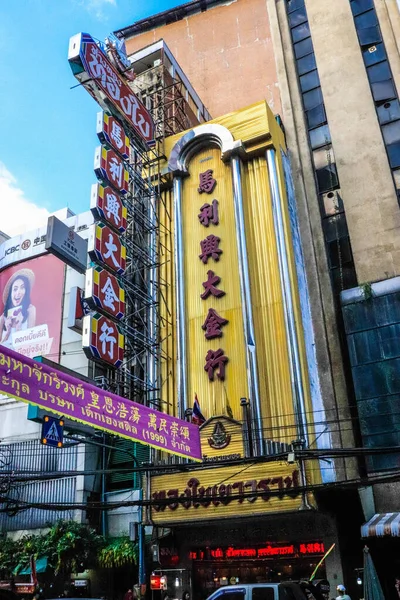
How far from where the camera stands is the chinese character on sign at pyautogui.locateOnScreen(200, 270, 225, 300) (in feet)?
72.7

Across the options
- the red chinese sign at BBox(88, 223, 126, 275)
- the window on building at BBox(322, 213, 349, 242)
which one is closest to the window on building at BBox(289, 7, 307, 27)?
the window on building at BBox(322, 213, 349, 242)

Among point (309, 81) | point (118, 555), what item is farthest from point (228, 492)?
point (309, 81)

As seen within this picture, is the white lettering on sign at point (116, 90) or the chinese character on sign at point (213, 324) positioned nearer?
the chinese character on sign at point (213, 324)

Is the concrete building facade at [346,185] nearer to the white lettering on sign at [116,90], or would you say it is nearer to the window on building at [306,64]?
the window on building at [306,64]

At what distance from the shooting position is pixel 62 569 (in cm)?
2017

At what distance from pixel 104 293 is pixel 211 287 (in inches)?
173

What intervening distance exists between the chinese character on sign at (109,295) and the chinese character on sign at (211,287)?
3659mm

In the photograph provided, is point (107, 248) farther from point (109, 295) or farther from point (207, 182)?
point (207, 182)

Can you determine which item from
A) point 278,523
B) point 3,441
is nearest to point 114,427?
point 278,523

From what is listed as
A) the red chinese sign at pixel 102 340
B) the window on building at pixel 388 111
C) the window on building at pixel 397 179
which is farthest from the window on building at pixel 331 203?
the red chinese sign at pixel 102 340

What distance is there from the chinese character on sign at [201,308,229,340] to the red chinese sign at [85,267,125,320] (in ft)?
10.8

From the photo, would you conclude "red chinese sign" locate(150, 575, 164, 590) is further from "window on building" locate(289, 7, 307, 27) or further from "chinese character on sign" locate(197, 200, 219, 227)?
"window on building" locate(289, 7, 307, 27)

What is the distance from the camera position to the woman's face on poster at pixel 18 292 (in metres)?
28.7

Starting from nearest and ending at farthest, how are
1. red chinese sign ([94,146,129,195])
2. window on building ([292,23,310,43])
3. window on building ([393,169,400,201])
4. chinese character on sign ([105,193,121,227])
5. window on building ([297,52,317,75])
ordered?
chinese character on sign ([105,193,121,227]) → red chinese sign ([94,146,129,195]) → window on building ([393,169,400,201]) → window on building ([297,52,317,75]) → window on building ([292,23,310,43])
